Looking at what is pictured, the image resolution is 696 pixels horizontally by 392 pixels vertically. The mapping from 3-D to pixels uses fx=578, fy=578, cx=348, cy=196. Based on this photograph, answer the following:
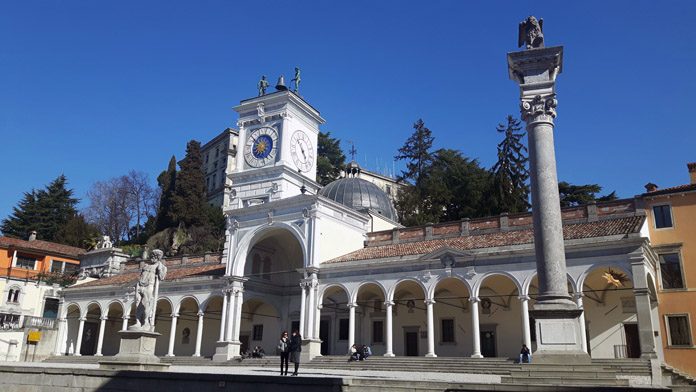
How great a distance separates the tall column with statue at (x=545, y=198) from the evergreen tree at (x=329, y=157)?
50547mm

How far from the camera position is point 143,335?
1677 cm

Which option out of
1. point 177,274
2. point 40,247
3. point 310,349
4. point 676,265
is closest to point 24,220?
point 40,247

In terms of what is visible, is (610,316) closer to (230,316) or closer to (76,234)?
(230,316)

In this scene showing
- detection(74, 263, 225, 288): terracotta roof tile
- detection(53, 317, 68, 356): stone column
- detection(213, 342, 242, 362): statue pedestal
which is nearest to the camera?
detection(213, 342, 242, 362): statue pedestal

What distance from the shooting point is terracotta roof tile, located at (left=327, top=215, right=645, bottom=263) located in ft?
81.3

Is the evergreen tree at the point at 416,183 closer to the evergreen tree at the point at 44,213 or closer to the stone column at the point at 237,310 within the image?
the stone column at the point at 237,310

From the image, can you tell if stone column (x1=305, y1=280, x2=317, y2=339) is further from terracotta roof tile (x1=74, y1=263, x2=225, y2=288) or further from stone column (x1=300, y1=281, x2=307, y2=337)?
terracotta roof tile (x1=74, y1=263, x2=225, y2=288)

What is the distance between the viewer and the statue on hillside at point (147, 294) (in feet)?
56.9

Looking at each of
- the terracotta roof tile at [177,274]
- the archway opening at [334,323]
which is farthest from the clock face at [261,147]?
the archway opening at [334,323]

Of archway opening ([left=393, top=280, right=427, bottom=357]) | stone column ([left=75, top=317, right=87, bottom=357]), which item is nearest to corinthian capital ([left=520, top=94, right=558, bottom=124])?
archway opening ([left=393, top=280, right=427, bottom=357])

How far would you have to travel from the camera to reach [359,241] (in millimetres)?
34656

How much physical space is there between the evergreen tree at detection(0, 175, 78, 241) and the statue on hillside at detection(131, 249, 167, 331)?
50.8m

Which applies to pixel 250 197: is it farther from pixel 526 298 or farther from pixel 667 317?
pixel 667 317

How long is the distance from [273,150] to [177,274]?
10896mm
